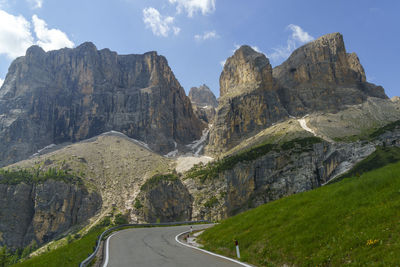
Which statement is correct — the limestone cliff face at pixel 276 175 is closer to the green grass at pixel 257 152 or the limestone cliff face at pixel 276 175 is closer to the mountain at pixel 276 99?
the green grass at pixel 257 152

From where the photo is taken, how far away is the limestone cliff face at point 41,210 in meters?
115

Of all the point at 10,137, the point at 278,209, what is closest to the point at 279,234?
the point at 278,209

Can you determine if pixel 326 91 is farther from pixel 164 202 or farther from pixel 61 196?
pixel 61 196

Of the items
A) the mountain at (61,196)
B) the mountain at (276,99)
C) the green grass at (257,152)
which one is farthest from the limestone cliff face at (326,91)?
the mountain at (61,196)

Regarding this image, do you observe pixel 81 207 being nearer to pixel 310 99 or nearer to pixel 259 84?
pixel 259 84

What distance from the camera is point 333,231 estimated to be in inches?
514

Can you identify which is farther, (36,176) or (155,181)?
(36,176)

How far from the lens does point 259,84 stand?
18888 centimetres

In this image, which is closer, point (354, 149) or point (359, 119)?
point (354, 149)

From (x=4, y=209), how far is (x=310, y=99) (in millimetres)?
188348

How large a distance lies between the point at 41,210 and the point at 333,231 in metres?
136

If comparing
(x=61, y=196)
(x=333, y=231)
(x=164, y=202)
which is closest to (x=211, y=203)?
(x=164, y=202)

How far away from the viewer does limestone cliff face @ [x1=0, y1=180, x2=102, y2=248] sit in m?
115

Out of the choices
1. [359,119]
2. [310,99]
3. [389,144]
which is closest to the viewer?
[389,144]
